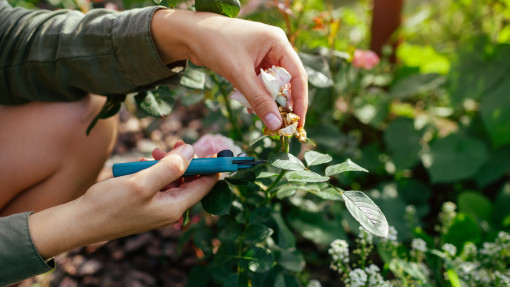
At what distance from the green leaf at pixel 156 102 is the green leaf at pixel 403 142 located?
3.06ft

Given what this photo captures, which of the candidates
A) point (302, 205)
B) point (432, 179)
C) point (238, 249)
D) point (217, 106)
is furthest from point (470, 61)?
point (238, 249)

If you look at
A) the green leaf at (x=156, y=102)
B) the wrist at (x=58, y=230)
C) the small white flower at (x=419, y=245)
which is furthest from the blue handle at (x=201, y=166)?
the small white flower at (x=419, y=245)

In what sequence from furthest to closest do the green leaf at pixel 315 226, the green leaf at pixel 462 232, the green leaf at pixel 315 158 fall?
the green leaf at pixel 315 226 < the green leaf at pixel 462 232 < the green leaf at pixel 315 158

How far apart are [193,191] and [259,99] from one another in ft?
0.68

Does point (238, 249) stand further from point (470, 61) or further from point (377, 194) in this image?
point (470, 61)

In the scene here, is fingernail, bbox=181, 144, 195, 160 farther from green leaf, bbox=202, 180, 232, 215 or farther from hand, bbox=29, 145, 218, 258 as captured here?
green leaf, bbox=202, 180, 232, 215

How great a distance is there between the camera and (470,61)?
1.45m

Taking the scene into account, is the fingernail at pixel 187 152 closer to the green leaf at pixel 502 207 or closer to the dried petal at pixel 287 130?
the dried petal at pixel 287 130

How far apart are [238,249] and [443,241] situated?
1.99 feet

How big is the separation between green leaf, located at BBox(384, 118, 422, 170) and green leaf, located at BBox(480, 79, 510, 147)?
24 centimetres

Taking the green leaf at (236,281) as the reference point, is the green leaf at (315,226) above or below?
below

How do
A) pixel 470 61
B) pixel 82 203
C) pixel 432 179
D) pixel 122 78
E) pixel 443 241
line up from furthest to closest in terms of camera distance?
1. pixel 470 61
2. pixel 432 179
3. pixel 443 241
4. pixel 122 78
5. pixel 82 203

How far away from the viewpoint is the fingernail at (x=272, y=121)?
2.10ft

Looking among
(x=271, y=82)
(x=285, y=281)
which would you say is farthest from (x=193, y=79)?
(x=285, y=281)
